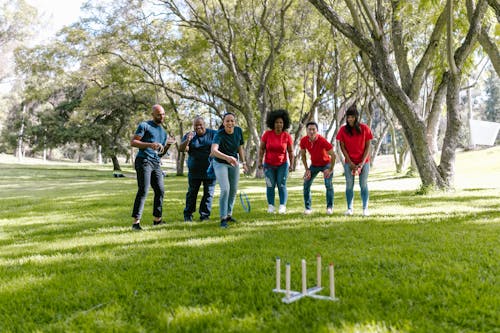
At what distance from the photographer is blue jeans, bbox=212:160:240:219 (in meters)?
7.34

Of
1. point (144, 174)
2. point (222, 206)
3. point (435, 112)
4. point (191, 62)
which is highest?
point (191, 62)

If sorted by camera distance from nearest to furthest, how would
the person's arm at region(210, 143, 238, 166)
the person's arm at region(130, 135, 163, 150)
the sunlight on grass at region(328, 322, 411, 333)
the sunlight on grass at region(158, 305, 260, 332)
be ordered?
the sunlight on grass at region(328, 322, 411, 333), the sunlight on grass at region(158, 305, 260, 332), the person's arm at region(130, 135, 163, 150), the person's arm at region(210, 143, 238, 166)

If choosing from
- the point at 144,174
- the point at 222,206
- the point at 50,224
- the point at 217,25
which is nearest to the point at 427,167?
the point at 222,206

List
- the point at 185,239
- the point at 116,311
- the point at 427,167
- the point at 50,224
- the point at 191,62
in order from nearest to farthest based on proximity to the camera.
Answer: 1. the point at 116,311
2. the point at 185,239
3. the point at 50,224
4. the point at 427,167
5. the point at 191,62

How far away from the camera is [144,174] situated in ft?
23.8

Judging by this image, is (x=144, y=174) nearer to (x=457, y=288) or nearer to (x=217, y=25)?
(x=457, y=288)

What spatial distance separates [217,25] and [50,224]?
18.2m

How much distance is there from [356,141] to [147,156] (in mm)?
3775

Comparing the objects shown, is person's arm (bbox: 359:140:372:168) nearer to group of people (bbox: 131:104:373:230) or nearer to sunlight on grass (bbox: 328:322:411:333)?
group of people (bbox: 131:104:373:230)

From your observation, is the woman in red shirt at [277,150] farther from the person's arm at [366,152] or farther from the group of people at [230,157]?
the person's arm at [366,152]

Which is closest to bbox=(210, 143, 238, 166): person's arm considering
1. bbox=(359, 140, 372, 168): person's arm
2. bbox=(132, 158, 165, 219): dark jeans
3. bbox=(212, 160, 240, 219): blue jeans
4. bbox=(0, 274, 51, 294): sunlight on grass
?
bbox=(212, 160, 240, 219): blue jeans

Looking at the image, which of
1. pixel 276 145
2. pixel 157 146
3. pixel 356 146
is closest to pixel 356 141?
pixel 356 146

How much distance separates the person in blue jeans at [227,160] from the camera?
7316 millimetres

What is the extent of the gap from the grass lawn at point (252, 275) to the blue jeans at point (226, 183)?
43 centimetres
